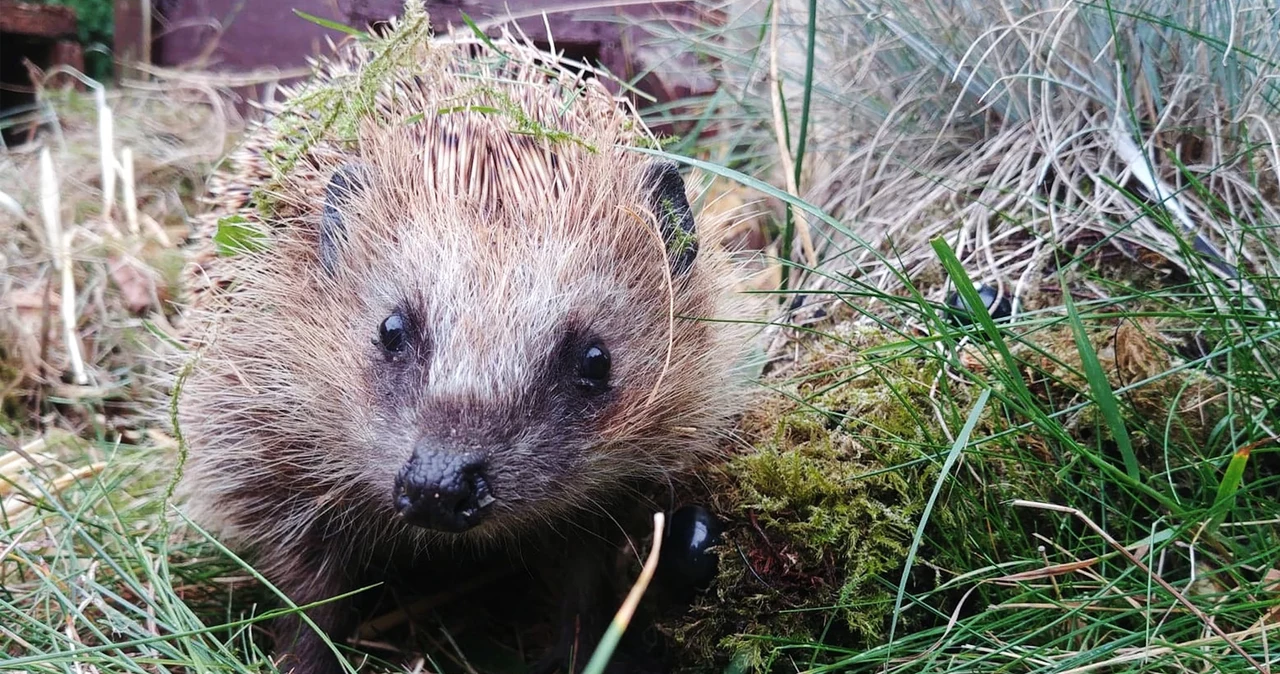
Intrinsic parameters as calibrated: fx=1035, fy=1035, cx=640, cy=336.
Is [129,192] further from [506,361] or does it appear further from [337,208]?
[506,361]

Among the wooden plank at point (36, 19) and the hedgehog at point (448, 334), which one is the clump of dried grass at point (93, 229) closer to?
the wooden plank at point (36, 19)

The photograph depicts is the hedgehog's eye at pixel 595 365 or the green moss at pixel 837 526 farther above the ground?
the hedgehog's eye at pixel 595 365

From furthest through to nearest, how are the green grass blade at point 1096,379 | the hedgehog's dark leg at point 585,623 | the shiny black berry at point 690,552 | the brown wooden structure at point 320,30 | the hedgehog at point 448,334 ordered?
the brown wooden structure at point 320,30, the hedgehog's dark leg at point 585,623, the shiny black berry at point 690,552, the hedgehog at point 448,334, the green grass blade at point 1096,379

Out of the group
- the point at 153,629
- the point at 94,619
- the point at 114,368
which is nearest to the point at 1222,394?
the point at 153,629

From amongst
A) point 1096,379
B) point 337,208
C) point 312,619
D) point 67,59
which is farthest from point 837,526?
point 67,59

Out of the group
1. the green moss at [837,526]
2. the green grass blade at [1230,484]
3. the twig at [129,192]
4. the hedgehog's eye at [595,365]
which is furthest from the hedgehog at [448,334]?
the twig at [129,192]

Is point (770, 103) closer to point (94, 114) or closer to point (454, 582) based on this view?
point (454, 582)

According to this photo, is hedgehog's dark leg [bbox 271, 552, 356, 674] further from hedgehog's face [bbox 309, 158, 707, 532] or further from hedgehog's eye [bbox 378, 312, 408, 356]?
hedgehog's eye [bbox 378, 312, 408, 356]

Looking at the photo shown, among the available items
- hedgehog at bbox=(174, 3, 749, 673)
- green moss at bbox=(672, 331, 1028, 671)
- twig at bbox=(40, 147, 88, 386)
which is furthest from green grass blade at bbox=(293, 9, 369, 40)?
twig at bbox=(40, 147, 88, 386)
